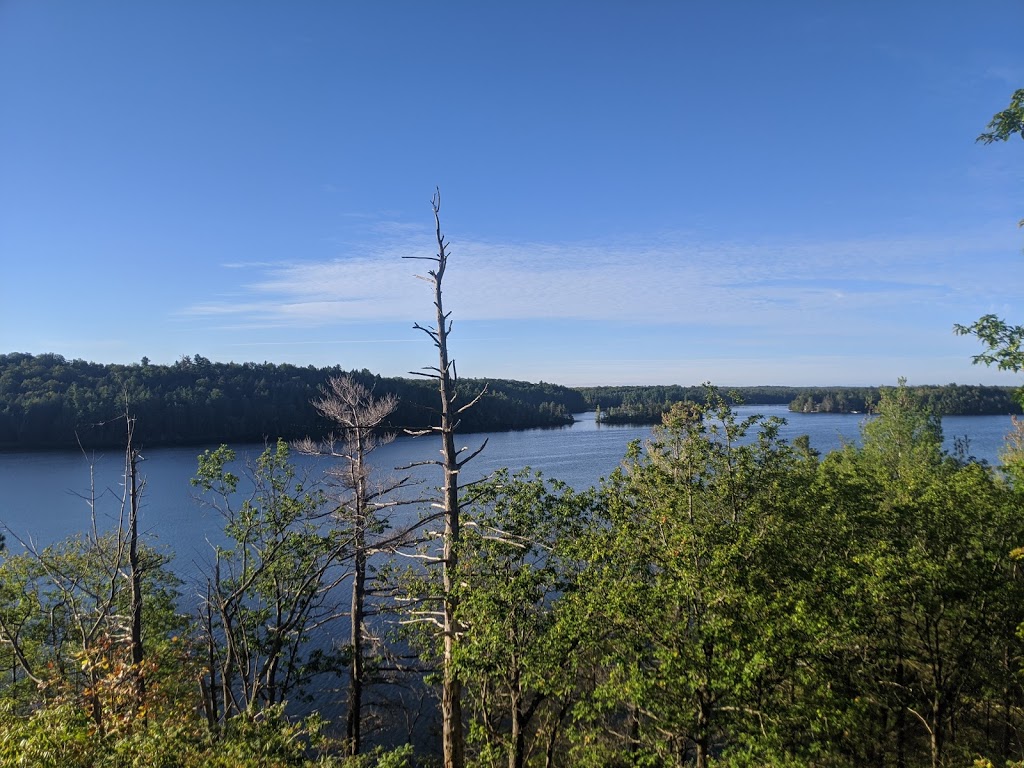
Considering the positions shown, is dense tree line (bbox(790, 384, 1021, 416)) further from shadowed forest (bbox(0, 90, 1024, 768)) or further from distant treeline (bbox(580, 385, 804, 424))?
shadowed forest (bbox(0, 90, 1024, 768))

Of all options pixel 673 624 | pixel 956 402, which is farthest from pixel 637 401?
pixel 673 624

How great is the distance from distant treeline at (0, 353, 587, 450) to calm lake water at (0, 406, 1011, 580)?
15.7 feet

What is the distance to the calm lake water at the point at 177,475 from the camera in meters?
29.9

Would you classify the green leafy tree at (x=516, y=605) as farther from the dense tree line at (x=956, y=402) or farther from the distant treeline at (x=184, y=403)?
the dense tree line at (x=956, y=402)

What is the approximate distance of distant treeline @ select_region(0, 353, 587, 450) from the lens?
63094mm

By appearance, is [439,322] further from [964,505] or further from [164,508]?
[164,508]

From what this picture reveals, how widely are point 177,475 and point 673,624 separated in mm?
47723

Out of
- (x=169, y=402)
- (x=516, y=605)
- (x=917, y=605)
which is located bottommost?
(x=917, y=605)

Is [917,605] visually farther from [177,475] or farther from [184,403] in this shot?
[184,403]

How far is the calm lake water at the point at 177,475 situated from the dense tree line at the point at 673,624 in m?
3.07

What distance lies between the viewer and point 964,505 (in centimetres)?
1193

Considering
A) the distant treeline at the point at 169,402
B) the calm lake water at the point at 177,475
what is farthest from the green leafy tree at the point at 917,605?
the distant treeline at the point at 169,402

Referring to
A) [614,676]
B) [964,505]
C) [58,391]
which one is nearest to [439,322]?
[614,676]

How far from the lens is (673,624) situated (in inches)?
340
